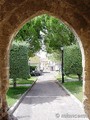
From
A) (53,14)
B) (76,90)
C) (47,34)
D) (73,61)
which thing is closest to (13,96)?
(76,90)

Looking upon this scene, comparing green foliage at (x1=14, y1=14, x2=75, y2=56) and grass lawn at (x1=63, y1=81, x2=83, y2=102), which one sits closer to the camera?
grass lawn at (x1=63, y1=81, x2=83, y2=102)

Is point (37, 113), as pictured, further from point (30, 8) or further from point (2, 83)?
point (30, 8)

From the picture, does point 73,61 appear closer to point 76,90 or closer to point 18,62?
point 18,62

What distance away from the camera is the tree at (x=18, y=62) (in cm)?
3100

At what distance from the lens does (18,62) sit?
1228 inches

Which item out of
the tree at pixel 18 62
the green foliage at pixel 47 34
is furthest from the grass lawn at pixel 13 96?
the green foliage at pixel 47 34

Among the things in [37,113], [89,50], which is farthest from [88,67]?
[37,113]

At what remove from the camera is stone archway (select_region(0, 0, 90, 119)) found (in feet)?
34.1

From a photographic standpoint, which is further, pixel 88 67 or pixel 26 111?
pixel 26 111

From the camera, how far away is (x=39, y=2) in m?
10.8

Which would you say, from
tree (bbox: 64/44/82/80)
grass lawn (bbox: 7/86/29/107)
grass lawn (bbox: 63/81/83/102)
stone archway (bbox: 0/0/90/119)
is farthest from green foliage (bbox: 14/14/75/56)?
stone archway (bbox: 0/0/90/119)

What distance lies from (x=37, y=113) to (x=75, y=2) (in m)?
8.38

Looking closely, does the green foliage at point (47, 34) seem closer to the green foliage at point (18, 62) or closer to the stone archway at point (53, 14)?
the green foliage at point (18, 62)

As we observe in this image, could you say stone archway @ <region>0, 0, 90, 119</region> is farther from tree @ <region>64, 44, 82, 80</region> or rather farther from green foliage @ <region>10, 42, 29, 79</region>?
tree @ <region>64, 44, 82, 80</region>
